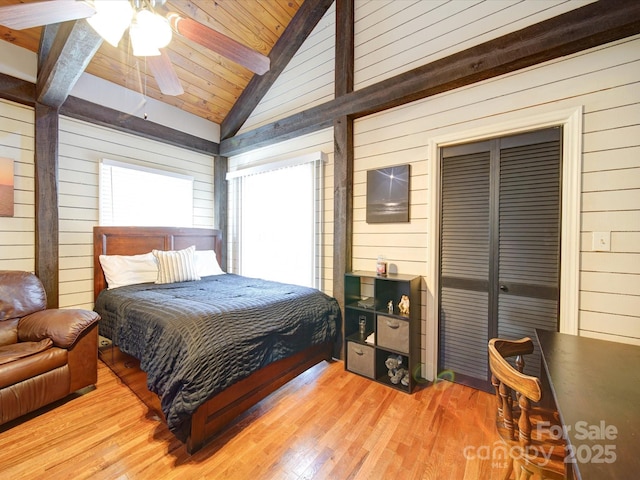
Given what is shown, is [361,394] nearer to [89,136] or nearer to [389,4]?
[389,4]

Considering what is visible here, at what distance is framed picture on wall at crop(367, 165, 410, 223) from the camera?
2.51m

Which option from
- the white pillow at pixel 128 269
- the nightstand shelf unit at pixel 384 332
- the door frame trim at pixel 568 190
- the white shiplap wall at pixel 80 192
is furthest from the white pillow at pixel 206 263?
the door frame trim at pixel 568 190

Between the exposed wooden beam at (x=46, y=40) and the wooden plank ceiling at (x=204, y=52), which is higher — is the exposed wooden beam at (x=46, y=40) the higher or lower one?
the lower one

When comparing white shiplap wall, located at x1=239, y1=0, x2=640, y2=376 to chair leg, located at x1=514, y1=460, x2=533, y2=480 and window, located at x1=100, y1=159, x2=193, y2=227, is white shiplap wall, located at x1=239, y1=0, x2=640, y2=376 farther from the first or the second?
window, located at x1=100, y1=159, x2=193, y2=227

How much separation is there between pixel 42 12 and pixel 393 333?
2.89 metres

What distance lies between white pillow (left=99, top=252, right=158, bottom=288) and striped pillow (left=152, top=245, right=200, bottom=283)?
14 centimetres

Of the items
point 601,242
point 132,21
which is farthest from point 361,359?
point 132,21

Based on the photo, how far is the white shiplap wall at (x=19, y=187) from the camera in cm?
246

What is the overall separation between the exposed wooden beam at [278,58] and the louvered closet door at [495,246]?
224 centimetres

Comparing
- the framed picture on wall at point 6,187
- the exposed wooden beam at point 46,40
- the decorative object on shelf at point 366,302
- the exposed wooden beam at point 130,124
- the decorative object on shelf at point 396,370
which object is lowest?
the decorative object on shelf at point 396,370

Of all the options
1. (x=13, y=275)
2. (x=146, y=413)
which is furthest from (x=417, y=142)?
(x=13, y=275)

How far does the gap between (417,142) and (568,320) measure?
5.72 ft

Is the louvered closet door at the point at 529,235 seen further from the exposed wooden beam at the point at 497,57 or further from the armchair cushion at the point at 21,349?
the armchair cushion at the point at 21,349

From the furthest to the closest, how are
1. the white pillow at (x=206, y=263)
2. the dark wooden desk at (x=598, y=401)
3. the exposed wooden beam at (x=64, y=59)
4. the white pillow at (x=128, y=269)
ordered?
the white pillow at (x=206, y=263) → the white pillow at (x=128, y=269) → the exposed wooden beam at (x=64, y=59) → the dark wooden desk at (x=598, y=401)
